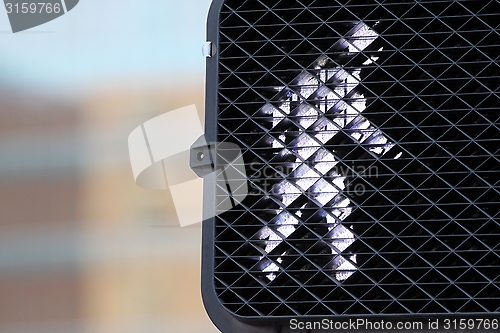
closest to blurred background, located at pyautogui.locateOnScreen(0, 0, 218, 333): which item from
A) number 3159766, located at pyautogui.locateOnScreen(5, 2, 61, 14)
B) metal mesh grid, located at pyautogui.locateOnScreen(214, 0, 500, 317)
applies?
number 3159766, located at pyautogui.locateOnScreen(5, 2, 61, 14)

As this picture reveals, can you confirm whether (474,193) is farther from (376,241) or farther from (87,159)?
(87,159)

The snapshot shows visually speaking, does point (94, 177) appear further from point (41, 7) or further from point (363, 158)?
point (363, 158)

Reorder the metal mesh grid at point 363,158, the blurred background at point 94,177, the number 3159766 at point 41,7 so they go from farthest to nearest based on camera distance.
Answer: the blurred background at point 94,177 < the number 3159766 at point 41,7 < the metal mesh grid at point 363,158

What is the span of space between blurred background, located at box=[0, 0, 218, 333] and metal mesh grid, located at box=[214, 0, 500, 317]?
46 cm

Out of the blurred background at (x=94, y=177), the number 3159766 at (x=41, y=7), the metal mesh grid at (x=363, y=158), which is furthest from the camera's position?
the blurred background at (x=94, y=177)

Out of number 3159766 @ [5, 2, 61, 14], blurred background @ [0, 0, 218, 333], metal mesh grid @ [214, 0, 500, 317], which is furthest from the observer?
blurred background @ [0, 0, 218, 333]

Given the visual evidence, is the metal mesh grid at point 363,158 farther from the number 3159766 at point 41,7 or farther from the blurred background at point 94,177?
the blurred background at point 94,177

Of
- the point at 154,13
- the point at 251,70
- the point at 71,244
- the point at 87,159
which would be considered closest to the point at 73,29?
the point at 154,13

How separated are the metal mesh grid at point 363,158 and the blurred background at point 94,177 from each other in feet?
1.50

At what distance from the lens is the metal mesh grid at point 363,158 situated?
670 millimetres

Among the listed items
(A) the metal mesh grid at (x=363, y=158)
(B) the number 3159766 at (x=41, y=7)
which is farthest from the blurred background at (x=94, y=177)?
(A) the metal mesh grid at (x=363, y=158)

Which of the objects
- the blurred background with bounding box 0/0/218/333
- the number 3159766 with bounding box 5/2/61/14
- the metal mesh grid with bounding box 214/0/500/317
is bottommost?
the blurred background with bounding box 0/0/218/333

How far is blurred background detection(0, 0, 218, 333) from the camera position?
44.4 inches

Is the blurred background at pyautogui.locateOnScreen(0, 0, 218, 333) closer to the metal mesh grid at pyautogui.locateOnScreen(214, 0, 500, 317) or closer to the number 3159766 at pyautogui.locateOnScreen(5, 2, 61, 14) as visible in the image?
the number 3159766 at pyautogui.locateOnScreen(5, 2, 61, 14)
